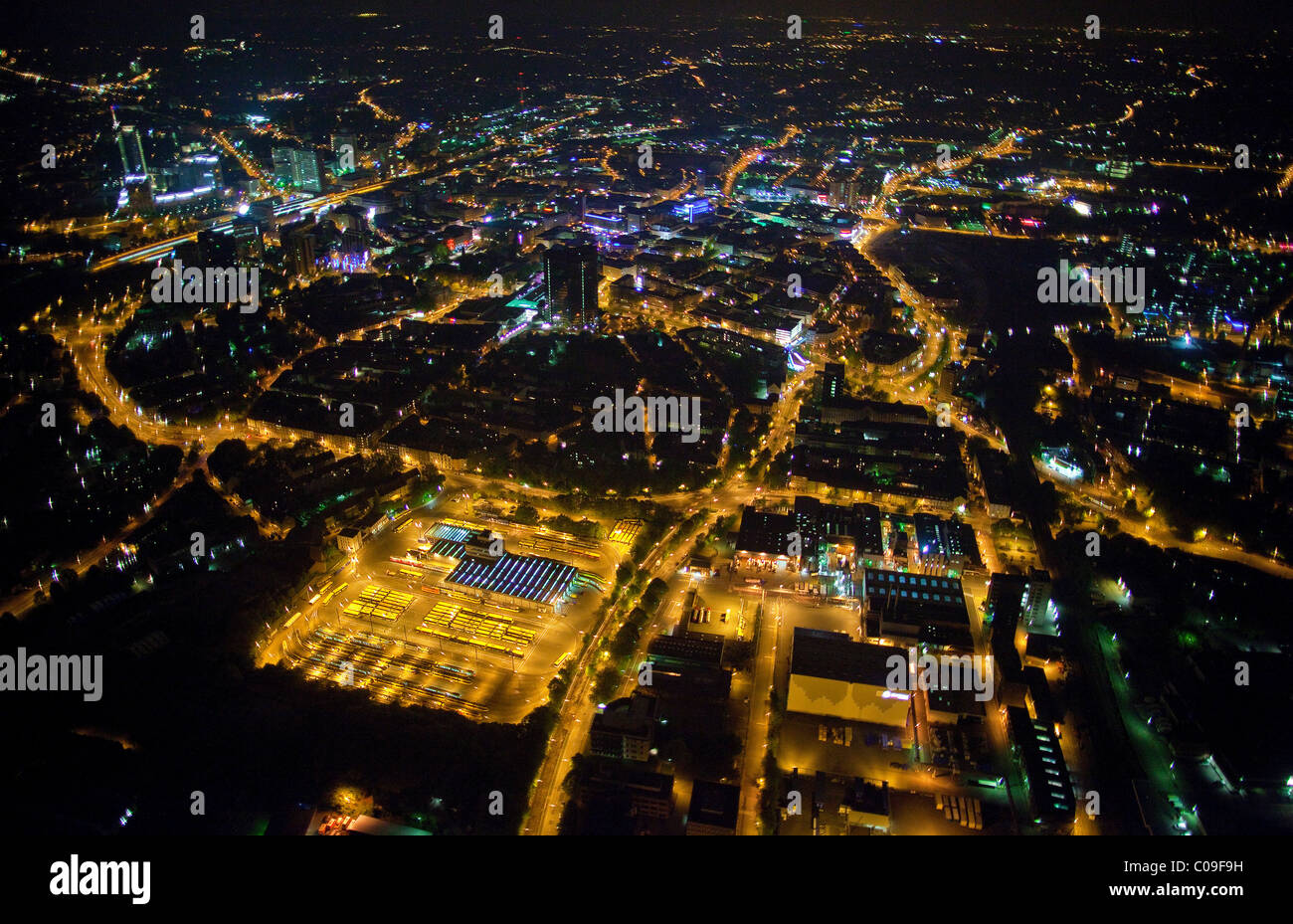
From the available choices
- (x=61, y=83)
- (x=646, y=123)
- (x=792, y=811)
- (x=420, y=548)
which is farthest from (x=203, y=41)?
(x=792, y=811)

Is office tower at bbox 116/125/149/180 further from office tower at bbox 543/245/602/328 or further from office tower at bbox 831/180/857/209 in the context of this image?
office tower at bbox 831/180/857/209

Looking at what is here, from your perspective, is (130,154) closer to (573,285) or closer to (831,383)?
(573,285)

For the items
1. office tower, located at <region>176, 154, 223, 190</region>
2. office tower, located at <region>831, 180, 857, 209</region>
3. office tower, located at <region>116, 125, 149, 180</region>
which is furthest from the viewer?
office tower, located at <region>831, 180, 857, 209</region>

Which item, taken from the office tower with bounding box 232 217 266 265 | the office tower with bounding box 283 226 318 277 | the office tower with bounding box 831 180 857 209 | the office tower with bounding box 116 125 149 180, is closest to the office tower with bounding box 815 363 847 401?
the office tower with bounding box 283 226 318 277

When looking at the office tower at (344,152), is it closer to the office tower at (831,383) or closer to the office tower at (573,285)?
the office tower at (573,285)

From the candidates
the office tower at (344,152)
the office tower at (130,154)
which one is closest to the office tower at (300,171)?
the office tower at (344,152)
